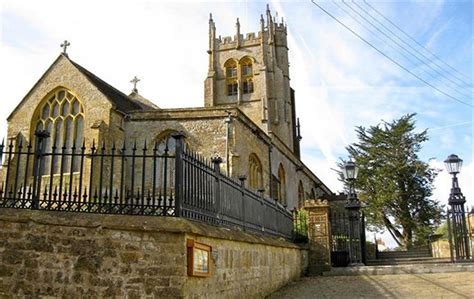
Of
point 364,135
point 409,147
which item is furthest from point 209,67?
point 409,147

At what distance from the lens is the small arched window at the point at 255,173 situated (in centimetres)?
2502

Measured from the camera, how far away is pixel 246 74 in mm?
52094

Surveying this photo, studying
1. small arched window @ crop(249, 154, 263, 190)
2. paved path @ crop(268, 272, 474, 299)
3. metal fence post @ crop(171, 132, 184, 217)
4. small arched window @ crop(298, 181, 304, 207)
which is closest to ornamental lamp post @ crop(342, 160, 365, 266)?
paved path @ crop(268, 272, 474, 299)

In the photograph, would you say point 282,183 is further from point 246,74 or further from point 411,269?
point 246,74

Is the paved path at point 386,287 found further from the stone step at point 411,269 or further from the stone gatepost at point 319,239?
the stone gatepost at point 319,239

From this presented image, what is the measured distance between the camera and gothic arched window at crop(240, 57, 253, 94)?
51.5 m

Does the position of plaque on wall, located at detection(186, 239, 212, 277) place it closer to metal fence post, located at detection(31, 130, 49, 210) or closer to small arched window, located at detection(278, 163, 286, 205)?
metal fence post, located at detection(31, 130, 49, 210)

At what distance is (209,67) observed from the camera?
52594mm

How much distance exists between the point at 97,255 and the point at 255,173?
19.3 m

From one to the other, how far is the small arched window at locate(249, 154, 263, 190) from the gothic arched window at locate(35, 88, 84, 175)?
28.3 feet

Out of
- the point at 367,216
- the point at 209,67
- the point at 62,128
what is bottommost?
the point at 367,216

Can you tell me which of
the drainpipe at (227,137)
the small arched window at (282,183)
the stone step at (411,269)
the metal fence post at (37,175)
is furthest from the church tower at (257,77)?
the metal fence post at (37,175)

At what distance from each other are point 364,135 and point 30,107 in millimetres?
28872

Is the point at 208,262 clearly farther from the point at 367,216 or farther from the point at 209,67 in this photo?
the point at 209,67
